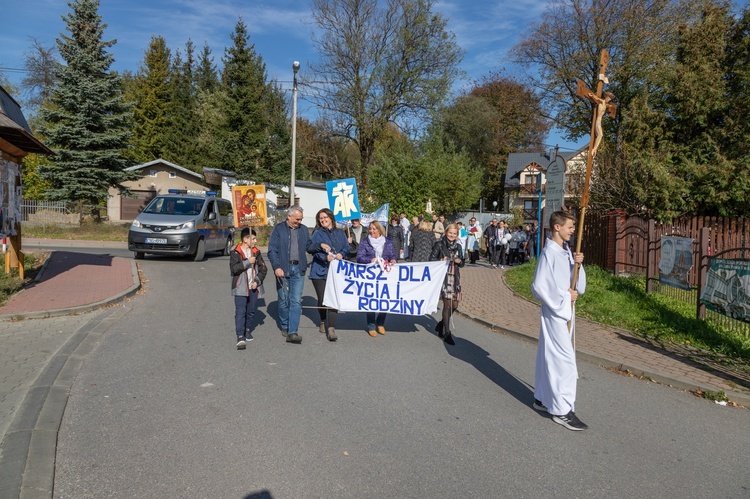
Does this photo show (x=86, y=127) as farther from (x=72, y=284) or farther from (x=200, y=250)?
(x=72, y=284)

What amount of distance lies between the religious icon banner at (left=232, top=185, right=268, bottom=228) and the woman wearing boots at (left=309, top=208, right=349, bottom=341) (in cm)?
233

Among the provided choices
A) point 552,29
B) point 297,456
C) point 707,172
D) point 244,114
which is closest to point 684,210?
point 707,172

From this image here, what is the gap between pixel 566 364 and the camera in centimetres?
535

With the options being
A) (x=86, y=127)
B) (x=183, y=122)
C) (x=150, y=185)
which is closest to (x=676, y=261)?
(x=86, y=127)

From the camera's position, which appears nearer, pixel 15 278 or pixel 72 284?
pixel 15 278

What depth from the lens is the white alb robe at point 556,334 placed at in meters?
5.30

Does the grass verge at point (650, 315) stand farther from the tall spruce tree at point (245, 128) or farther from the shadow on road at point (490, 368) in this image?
Answer: the tall spruce tree at point (245, 128)

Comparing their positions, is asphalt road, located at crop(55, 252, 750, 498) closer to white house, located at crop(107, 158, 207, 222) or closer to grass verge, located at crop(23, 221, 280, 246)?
grass verge, located at crop(23, 221, 280, 246)

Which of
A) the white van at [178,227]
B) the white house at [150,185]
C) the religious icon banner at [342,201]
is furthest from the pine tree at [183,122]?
the religious icon banner at [342,201]

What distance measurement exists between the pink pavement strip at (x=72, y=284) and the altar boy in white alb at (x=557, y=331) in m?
8.22

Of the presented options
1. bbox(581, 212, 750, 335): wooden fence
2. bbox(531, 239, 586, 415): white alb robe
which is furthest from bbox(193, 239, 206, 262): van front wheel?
bbox(531, 239, 586, 415): white alb robe

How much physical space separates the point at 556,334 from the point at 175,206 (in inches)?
617

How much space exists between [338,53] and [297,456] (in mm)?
39233

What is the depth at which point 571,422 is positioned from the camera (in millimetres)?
5246
